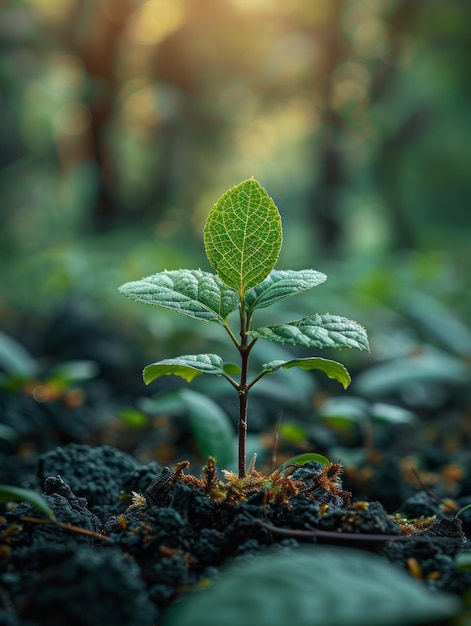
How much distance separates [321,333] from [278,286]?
12 cm

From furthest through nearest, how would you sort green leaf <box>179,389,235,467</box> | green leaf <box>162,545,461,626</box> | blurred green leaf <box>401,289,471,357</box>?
blurred green leaf <box>401,289,471,357</box> → green leaf <box>179,389,235,467</box> → green leaf <box>162,545,461,626</box>

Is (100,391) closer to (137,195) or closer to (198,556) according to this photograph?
(198,556)

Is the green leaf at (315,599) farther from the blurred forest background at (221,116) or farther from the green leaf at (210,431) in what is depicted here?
the blurred forest background at (221,116)

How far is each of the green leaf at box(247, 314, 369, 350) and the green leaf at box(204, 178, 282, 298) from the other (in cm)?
8

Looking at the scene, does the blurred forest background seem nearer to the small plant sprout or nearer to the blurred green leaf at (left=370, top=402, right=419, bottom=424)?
the blurred green leaf at (left=370, top=402, right=419, bottom=424)

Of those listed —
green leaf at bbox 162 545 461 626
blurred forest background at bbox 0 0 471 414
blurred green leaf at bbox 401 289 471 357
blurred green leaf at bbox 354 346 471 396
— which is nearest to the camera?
green leaf at bbox 162 545 461 626

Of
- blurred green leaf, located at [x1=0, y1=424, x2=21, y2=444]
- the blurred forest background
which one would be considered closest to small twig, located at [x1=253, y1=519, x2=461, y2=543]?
blurred green leaf, located at [x1=0, y1=424, x2=21, y2=444]

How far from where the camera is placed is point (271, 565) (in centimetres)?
61

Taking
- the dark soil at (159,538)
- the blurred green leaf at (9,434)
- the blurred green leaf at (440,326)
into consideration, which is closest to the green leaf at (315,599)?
the dark soil at (159,538)

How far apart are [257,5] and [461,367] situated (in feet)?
14.8

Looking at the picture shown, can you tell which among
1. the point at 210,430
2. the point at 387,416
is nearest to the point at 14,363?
the point at 210,430

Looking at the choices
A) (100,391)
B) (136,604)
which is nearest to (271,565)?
(136,604)

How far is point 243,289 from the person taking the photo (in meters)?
0.91

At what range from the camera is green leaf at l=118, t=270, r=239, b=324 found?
0.87 m
